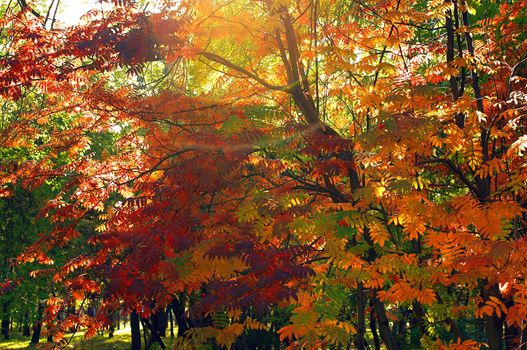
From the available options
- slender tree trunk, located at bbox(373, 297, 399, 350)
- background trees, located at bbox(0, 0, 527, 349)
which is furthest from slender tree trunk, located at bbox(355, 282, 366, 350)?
slender tree trunk, located at bbox(373, 297, 399, 350)

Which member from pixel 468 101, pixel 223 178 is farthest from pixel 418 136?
pixel 223 178

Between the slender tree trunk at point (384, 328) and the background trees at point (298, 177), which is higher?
the background trees at point (298, 177)

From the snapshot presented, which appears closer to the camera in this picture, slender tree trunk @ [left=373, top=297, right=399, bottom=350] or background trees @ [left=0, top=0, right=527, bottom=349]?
background trees @ [left=0, top=0, right=527, bottom=349]

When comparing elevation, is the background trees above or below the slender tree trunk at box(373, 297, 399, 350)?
above

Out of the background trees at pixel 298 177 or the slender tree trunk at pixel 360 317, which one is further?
the slender tree trunk at pixel 360 317

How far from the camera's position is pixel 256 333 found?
19.2 metres

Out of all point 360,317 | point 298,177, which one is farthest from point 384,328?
point 298,177

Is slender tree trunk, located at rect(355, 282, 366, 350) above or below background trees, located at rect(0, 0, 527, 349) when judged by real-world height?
below

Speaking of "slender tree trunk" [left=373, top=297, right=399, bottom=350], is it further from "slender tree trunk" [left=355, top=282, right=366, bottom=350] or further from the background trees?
"slender tree trunk" [left=355, top=282, right=366, bottom=350]

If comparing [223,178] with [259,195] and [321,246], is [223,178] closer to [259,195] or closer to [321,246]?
[259,195]

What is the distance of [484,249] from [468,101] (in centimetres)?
191

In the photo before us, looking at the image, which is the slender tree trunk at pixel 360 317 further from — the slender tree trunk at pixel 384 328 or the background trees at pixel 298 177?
the slender tree trunk at pixel 384 328

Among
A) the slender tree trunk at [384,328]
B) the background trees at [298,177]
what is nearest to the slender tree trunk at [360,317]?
the background trees at [298,177]

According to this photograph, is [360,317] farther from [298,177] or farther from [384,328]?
[298,177]
